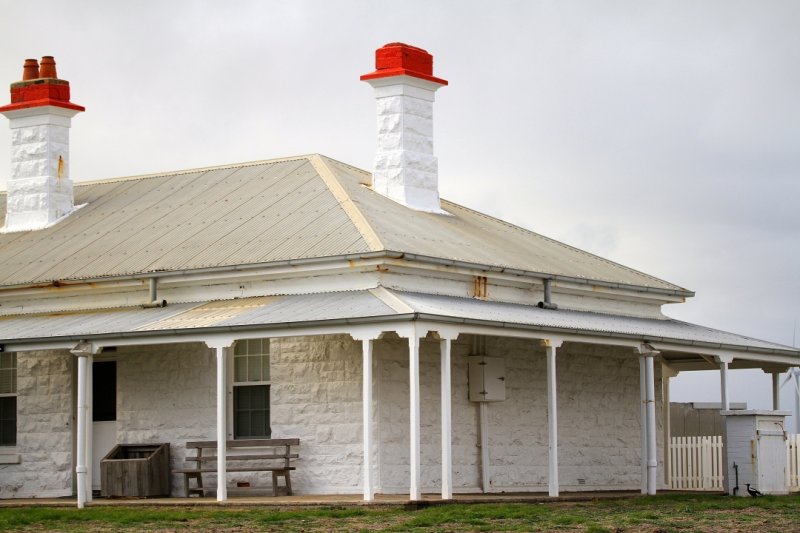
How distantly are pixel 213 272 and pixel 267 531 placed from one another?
6.37 m

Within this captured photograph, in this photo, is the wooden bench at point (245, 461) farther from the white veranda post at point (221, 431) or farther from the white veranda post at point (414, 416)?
the white veranda post at point (414, 416)

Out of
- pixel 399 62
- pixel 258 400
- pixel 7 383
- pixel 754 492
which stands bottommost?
pixel 754 492

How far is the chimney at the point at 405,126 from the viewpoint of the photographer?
25.8 meters

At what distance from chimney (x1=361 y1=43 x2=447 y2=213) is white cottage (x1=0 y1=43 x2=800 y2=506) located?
1.5 inches

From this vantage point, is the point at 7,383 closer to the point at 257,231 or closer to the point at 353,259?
the point at 257,231

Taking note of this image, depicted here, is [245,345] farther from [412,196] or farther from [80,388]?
[412,196]

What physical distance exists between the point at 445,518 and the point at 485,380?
524cm

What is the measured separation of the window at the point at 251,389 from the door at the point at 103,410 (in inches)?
91.9

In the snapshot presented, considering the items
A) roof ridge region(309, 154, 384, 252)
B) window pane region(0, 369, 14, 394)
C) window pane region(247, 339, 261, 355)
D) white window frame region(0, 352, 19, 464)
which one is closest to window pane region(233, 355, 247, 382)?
window pane region(247, 339, 261, 355)

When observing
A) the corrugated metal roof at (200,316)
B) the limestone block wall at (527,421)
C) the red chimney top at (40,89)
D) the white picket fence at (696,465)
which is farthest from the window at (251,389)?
the white picket fence at (696,465)

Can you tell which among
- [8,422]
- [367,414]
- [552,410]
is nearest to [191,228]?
[8,422]

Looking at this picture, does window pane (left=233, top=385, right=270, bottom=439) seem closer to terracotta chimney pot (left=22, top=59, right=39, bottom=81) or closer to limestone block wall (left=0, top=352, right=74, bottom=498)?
limestone block wall (left=0, top=352, right=74, bottom=498)

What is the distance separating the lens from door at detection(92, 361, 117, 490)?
24.3 m

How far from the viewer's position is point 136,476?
2266 centimetres
